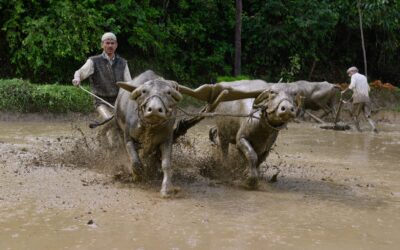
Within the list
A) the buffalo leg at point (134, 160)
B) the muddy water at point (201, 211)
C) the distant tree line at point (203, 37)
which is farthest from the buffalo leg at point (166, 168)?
the distant tree line at point (203, 37)

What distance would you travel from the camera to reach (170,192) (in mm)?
5828

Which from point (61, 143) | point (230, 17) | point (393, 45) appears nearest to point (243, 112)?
point (61, 143)

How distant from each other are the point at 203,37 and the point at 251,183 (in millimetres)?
13927

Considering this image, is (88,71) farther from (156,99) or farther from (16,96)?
(16,96)

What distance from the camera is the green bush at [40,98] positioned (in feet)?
42.9

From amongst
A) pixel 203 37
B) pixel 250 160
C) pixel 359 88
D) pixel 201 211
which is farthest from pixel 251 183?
pixel 203 37

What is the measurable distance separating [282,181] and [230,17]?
14.0 meters

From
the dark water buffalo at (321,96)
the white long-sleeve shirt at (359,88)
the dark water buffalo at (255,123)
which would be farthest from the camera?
the dark water buffalo at (321,96)

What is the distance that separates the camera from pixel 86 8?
1650cm

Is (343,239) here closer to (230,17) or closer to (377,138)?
(377,138)

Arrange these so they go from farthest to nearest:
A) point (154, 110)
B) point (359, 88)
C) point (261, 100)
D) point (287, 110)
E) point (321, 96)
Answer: point (321, 96) < point (359, 88) < point (261, 100) < point (287, 110) < point (154, 110)

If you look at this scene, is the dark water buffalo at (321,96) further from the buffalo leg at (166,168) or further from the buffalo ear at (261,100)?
the buffalo leg at (166,168)

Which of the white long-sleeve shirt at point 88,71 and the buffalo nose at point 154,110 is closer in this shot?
the buffalo nose at point 154,110

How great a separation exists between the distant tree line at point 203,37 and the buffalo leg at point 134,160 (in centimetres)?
984
